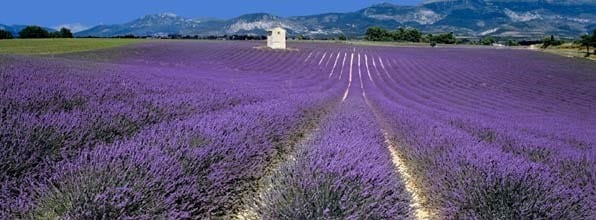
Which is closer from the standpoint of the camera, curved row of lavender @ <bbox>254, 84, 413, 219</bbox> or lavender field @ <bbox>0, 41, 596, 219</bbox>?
lavender field @ <bbox>0, 41, 596, 219</bbox>

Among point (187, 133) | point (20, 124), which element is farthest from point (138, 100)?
point (20, 124)

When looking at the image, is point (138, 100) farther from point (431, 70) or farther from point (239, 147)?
point (431, 70)

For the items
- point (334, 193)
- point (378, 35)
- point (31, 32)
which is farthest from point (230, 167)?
point (378, 35)

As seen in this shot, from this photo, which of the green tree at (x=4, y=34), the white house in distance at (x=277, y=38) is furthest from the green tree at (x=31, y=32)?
the white house in distance at (x=277, y=38)

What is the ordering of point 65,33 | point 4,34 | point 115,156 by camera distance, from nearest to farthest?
point 115,156 < point 4,34 < point 65,33

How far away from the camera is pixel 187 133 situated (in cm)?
322

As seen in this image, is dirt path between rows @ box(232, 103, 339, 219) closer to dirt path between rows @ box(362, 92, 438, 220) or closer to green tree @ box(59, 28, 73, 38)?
dirt path between rows @ box(362, 92, 438, 220)

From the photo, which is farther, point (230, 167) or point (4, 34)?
point (4, 34)

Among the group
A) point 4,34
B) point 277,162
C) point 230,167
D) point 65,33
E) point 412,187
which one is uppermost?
point 65,33

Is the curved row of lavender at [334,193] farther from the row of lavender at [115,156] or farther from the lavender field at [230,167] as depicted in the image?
the row of lavender at [115,156]

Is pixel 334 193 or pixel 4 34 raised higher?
pixel 4 34

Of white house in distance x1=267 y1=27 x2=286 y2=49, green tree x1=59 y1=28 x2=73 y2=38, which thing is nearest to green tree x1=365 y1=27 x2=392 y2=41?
white house in distance x1=267 y1=27 x2=286 y2=49

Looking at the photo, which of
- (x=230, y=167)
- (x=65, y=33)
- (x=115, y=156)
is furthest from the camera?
(x=65, y=33)

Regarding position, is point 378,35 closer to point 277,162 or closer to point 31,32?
point 31,32
